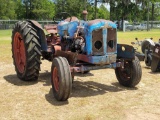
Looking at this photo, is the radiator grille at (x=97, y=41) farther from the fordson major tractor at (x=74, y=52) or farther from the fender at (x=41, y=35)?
the fender at (x=41, y=35)

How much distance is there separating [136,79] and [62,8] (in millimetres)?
61409

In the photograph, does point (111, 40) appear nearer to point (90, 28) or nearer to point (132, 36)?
point (90, 28)

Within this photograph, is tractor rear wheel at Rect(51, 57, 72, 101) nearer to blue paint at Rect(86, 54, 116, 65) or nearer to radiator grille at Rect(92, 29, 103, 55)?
blue paint at Rect(86, 54, 116, 65)

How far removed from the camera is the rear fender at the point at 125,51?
20.3 ft

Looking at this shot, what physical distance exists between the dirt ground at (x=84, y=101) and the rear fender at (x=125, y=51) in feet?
2.40

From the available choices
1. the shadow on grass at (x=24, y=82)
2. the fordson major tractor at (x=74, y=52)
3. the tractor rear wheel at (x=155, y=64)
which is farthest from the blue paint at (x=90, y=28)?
the tractor rear wheel at (x=155, y=64)

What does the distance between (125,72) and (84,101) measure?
61.0 inches

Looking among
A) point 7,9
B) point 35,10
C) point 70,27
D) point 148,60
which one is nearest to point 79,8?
point 35,10

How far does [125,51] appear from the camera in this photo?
6.32 meters

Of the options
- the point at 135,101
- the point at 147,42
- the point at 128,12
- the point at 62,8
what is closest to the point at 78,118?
the point at 135,101

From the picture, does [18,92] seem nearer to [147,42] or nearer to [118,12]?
[147,42]

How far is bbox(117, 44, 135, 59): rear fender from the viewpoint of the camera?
6.20 m

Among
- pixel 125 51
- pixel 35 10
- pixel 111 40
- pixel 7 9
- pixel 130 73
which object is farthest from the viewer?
pixel 7 9

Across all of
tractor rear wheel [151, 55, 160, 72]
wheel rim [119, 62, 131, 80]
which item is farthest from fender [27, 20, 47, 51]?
tractor rear wheel [151, 55, 160, 72]
